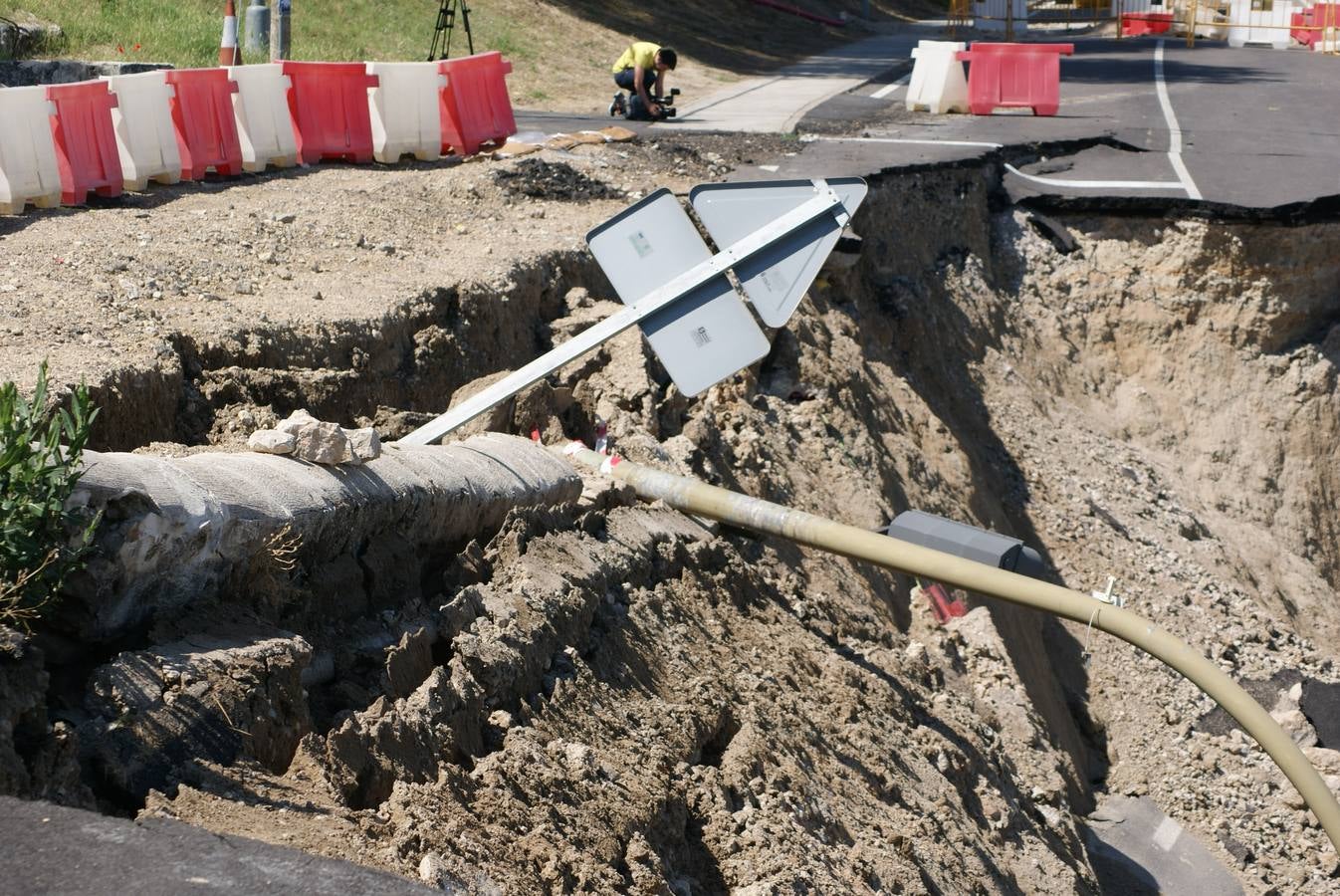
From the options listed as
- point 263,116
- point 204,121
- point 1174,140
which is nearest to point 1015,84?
point 1174,140

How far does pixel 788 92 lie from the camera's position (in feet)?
76.2

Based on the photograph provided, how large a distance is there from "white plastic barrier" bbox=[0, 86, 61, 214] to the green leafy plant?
6.70m

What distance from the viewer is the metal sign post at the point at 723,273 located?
7461 mm

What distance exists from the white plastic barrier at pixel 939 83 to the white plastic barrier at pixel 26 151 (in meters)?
13.0

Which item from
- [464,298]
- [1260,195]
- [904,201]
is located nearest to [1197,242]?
[1260,195]

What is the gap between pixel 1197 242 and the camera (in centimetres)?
1596

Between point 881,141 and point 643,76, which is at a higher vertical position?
point 643,76

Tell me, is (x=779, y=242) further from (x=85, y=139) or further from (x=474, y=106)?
(x=474, y=106)

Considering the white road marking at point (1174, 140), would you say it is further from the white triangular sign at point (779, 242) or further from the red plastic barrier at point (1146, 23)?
the red plastic barrier at point (1146, 23)

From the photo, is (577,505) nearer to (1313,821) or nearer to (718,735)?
(718,735)

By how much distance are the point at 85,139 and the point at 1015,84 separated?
13447 mm

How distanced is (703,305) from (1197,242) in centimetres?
1013

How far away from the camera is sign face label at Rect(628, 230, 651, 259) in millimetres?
7699

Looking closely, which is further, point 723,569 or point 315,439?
point 723,569
